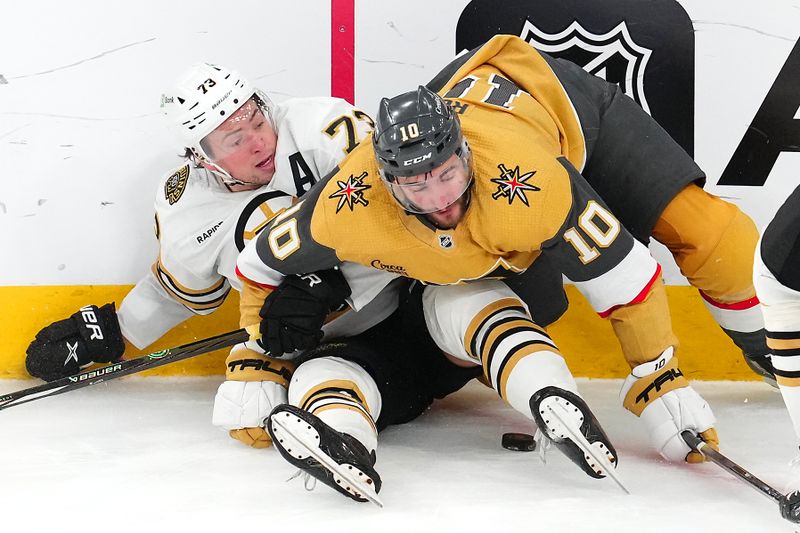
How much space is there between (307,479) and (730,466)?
83cm

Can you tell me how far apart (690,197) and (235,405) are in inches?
46.7

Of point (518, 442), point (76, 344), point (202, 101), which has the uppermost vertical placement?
point (202, 101)

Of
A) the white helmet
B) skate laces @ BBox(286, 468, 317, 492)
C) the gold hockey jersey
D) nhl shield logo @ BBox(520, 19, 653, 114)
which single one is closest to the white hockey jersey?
the white helmet

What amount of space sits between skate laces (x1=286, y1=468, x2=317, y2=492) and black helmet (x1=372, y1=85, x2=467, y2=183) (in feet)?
2.02

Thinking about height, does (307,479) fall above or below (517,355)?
below

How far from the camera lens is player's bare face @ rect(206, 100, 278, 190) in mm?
2607

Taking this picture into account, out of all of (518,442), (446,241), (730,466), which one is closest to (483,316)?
(446,241)

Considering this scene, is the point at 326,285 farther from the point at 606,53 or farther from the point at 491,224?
the point at 606,53

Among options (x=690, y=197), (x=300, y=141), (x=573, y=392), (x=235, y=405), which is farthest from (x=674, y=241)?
(x=235, y=405)

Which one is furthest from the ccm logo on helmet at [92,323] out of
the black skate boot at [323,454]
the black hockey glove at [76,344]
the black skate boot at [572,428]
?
the black skate boot at [572,428]

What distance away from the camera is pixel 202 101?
Answer: 2588 mm

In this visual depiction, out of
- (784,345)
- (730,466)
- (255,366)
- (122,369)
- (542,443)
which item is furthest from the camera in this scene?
(122,369)

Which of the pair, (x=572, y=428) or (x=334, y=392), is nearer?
(x=572, y=428)

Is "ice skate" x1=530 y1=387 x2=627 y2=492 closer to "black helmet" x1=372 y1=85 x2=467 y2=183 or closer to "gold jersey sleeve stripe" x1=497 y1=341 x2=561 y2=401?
"gold jersey sleeve stripe" x1=497 y1=341 x2=561 y2=401
